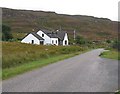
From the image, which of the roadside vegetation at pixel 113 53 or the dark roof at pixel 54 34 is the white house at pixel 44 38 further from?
the roadside vegetation at pixel 113 53

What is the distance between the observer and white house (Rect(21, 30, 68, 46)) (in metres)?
82.6

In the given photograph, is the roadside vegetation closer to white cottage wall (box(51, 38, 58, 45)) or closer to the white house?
the white house

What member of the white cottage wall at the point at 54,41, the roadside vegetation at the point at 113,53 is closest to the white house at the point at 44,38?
the white cottage wall at the point at 54,41

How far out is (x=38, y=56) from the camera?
110 ft

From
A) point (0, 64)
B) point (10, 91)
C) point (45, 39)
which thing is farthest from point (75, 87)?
point (45, 39)

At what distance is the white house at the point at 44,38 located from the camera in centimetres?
8256

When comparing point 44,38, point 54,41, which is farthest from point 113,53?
point 54,41

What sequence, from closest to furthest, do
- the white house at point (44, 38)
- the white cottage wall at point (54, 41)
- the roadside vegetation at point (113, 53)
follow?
the roadside vegetation at point (113, 53), the white house at point (44, 38), the white cottage wall at point (54, 41)

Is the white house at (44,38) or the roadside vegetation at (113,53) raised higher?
the roadside vegetation at (113,53)

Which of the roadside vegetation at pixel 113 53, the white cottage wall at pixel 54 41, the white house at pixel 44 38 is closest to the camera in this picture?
the roadside vegetation at pixel 113 53

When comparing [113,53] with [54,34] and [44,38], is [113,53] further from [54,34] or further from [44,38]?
[54,34]

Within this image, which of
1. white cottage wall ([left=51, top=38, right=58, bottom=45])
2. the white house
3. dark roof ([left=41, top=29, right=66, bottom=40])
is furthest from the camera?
dark roof ([left=41, top=29, right=66, bottom=40])

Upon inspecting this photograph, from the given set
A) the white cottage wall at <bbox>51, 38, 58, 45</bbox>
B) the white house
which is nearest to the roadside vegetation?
the white house

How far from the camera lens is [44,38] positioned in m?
87.2
